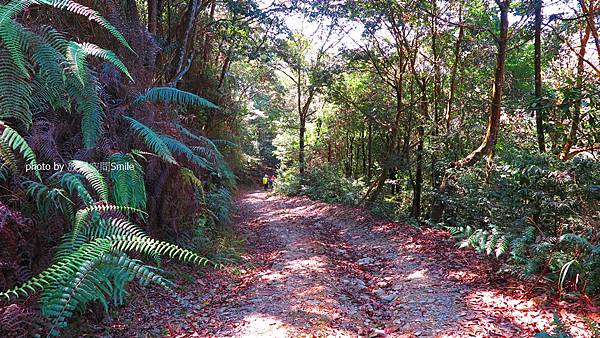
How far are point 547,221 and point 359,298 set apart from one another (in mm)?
3152

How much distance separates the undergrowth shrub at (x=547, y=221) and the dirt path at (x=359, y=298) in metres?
0.40

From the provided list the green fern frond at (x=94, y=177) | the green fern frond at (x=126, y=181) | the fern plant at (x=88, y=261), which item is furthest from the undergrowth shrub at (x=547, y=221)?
the green fern frond at (x=94, y=177)

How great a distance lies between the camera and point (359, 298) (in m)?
4.96

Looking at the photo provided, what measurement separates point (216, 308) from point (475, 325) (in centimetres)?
282

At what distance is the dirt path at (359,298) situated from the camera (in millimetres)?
3807

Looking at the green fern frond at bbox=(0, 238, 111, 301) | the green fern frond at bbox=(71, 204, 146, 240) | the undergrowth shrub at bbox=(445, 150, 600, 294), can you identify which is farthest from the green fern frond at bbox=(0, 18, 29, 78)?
the undergrowth shrub at bbox=(445, 150, 600, 294)

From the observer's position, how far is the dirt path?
12.5 ft

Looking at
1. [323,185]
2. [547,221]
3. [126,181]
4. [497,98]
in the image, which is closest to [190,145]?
[126,181]

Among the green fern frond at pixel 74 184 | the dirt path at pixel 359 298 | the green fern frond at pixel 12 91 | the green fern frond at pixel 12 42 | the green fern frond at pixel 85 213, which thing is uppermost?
the green fern frond at pixel 12 42

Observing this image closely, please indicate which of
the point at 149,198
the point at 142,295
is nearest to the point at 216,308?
the point at 142,295

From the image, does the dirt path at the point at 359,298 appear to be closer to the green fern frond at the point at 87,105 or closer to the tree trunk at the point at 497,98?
the green fern frond at the point at 87,105

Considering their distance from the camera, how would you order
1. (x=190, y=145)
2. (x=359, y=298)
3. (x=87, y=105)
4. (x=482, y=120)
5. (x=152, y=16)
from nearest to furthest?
(x=87, y=105) < (x=359, y=298) < (x=190, y=145) < (x=152, y=16) < (x=482, y=120)

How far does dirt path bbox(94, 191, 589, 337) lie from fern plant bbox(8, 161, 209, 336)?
3.30 feet

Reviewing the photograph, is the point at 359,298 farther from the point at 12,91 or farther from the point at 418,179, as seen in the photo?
→ the point at 418,179
